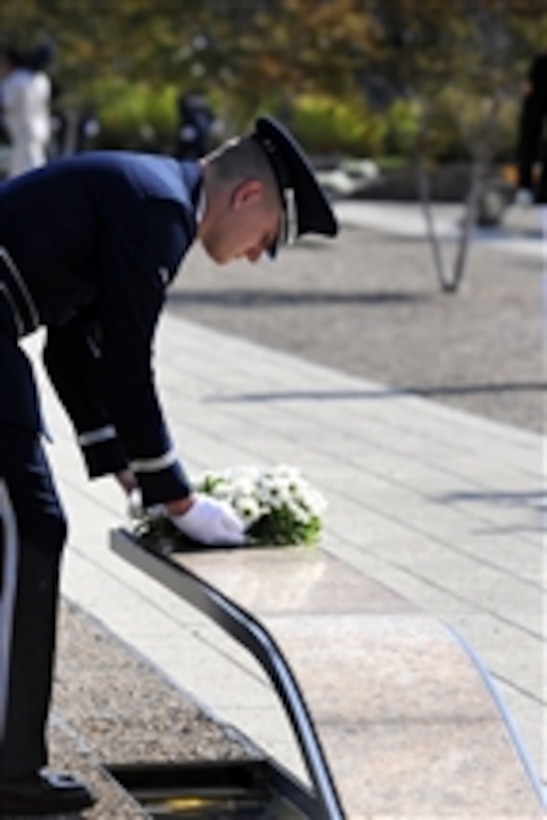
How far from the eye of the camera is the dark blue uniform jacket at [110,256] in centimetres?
486

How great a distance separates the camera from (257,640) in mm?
5293

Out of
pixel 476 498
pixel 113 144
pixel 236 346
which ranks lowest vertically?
pixel 113 144

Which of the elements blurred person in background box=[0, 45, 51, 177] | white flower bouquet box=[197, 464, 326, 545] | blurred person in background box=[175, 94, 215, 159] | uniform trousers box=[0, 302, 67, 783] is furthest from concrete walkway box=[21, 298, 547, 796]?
blurred person in background box=[175, 94, 215, 159]

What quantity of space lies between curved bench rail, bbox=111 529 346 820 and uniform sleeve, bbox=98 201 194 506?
58 cm

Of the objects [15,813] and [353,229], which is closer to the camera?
[15,813]

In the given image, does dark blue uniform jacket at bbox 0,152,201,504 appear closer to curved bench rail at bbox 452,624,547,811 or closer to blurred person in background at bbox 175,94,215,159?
curved bench rail at bbox 452,624,547,811

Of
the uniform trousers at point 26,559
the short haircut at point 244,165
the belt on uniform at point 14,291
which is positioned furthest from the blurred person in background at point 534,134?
the uniform trousers at point 26,559

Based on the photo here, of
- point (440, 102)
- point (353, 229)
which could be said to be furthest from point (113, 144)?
point (440, 102)

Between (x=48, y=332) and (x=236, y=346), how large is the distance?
33.7 feet

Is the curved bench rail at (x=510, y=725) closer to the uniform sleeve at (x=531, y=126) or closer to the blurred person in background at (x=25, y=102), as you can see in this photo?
the uniform sleeve at (x=531, y=126)

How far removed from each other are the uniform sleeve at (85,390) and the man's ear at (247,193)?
1.54 ft

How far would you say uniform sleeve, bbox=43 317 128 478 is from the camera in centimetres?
534

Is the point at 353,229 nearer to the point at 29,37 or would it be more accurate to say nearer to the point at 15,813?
the point at 29,37

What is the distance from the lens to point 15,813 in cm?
490
